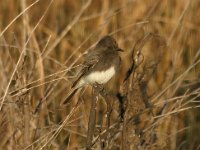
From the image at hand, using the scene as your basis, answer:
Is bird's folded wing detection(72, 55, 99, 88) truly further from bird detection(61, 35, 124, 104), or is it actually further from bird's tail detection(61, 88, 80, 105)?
bird's tail detection(61, 88, 80, 105)

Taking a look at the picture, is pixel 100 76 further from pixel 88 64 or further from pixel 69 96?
pixel 69 96

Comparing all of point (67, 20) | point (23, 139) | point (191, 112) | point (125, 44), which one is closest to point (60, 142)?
point (23, 139)

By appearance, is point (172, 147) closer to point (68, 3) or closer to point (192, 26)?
point (192, 26)

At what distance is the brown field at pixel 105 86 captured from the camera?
3473 millimetres

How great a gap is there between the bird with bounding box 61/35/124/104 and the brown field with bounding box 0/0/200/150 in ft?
0.35

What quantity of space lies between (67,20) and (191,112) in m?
2.32

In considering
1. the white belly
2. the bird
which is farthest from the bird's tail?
the white belly

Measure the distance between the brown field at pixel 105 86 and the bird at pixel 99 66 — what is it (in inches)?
4.2

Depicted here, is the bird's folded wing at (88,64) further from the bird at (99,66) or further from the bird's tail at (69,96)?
the bird's tail at (69,96)

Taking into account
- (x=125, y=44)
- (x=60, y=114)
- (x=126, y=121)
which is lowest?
(x=126, y=121)

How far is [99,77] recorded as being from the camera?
4.55 metres

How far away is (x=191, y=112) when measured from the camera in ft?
17.7

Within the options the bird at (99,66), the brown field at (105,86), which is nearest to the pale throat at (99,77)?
the bird at (99,66)

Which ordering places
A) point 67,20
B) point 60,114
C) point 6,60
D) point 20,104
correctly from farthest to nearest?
point 67,20
point 60,114
point 6,60
point 20,104
